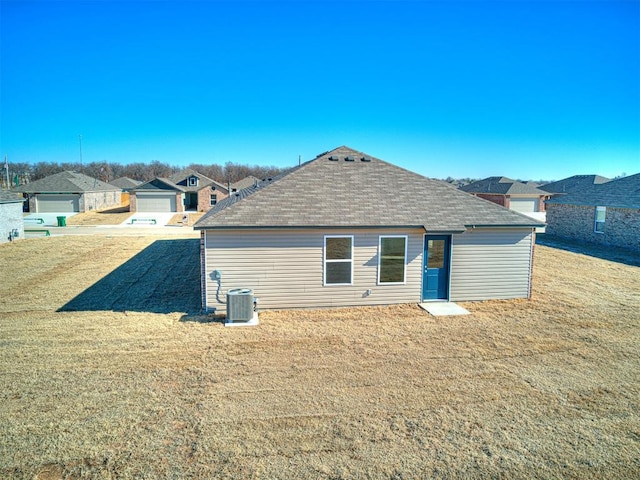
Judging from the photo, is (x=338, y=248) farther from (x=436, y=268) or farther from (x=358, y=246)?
(x=436, y=268)

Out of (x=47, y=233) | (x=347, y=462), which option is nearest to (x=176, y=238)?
(x=47, y=233)

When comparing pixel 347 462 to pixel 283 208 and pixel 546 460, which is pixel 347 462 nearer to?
pixel 546 460

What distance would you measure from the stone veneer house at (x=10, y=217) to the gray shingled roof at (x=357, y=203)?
18.7 m

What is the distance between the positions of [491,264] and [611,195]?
1859cm

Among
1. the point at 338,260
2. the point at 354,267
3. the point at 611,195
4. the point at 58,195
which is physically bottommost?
the point at 354,267

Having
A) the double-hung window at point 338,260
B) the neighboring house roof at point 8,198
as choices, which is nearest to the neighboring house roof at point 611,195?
the double-hung window at point 338,260

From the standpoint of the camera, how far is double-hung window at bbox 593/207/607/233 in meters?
24.9

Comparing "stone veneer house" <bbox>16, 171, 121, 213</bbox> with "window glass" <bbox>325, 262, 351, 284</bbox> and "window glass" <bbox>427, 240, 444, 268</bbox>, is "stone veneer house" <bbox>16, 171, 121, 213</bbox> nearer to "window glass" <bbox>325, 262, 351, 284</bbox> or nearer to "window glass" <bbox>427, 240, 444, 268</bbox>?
"window glass" <bbox>325, 262, 351, 284</bbox>

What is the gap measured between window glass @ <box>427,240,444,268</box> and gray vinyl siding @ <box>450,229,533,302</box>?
0.34 m

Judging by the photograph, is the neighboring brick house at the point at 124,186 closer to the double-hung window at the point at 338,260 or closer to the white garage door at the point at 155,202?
the white garage door at the point at 155,202

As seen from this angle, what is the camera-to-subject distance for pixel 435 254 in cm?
1218

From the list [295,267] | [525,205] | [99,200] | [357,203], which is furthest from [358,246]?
[99,200]

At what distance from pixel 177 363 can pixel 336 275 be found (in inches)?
199

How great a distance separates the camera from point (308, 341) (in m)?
9.18
